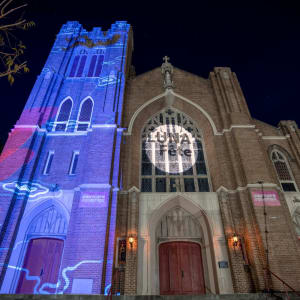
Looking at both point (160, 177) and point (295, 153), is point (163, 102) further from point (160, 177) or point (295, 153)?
point (295, 153)

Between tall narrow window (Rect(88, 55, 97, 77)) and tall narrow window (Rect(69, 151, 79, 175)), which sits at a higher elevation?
tall narrow window (Rect(88, 55, 97, 77))

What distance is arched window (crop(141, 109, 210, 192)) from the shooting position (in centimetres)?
1257

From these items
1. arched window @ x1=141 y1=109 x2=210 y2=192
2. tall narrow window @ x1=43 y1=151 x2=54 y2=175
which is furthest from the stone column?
tall narrow window @ x1=43 y1=151 x2=54 y2=175

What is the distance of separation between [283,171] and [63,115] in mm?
14368

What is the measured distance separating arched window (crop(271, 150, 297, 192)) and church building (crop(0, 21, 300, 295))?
7 centimetres

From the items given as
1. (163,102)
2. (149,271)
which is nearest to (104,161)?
(149,271)

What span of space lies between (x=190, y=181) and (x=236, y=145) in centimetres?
341

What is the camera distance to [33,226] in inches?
408

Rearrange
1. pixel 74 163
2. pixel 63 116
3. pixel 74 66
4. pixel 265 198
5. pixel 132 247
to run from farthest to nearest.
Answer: pixel 74 66, pixel 63 116, pixel 74 163, pixel 265 198, pixel 132 247

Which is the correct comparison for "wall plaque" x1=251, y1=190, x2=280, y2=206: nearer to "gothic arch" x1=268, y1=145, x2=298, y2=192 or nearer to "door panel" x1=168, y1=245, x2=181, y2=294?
"gothic arch" x1=268, y1=145, x2=298, y2=192

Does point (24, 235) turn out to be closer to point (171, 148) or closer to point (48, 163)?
point (48, 163)

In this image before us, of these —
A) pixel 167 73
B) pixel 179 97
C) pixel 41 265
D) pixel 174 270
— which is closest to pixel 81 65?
pixel 167 73

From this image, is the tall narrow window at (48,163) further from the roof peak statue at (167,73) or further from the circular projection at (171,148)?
the roof peak statue at (167,73)

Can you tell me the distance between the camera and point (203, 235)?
11.1 meters
